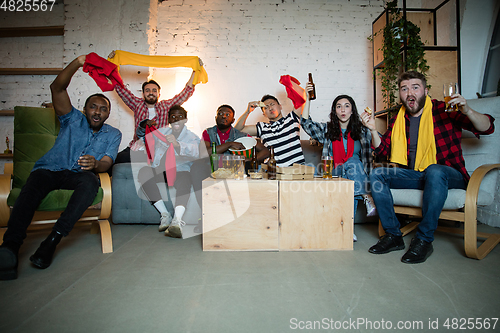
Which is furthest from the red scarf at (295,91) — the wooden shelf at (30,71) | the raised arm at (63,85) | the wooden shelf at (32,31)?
the wooden shelf at (32,31)

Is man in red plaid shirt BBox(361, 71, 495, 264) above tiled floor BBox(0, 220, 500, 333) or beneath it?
above

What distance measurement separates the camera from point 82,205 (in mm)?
1699

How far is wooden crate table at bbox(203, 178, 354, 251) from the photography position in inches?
68.6

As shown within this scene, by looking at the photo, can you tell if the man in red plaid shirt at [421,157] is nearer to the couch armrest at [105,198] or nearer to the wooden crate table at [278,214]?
the wooden crate table at [278,214]

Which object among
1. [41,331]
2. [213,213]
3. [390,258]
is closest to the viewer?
[41,331]

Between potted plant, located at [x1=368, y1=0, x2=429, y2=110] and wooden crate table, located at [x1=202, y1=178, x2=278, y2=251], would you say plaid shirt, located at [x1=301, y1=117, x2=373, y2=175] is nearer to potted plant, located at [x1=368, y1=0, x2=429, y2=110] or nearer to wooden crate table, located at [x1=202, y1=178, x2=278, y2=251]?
wooden crate table, located at [x1=202, y1=178, x2=278, y2=251]

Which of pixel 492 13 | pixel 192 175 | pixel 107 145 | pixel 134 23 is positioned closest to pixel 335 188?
pixel 192 175

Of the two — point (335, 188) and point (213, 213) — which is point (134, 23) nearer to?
point (213, 213)

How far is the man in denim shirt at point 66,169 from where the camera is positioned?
1.50m

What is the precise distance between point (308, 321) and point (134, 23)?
4.35 m

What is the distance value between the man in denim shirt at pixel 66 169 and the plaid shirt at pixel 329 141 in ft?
5.35

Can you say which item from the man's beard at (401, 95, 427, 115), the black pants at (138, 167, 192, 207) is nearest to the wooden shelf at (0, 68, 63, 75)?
the black pants at (138, 167, 192, 207)

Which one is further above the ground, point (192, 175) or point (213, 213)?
point (192, 175)

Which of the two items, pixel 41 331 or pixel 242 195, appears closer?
pixel 41 331
